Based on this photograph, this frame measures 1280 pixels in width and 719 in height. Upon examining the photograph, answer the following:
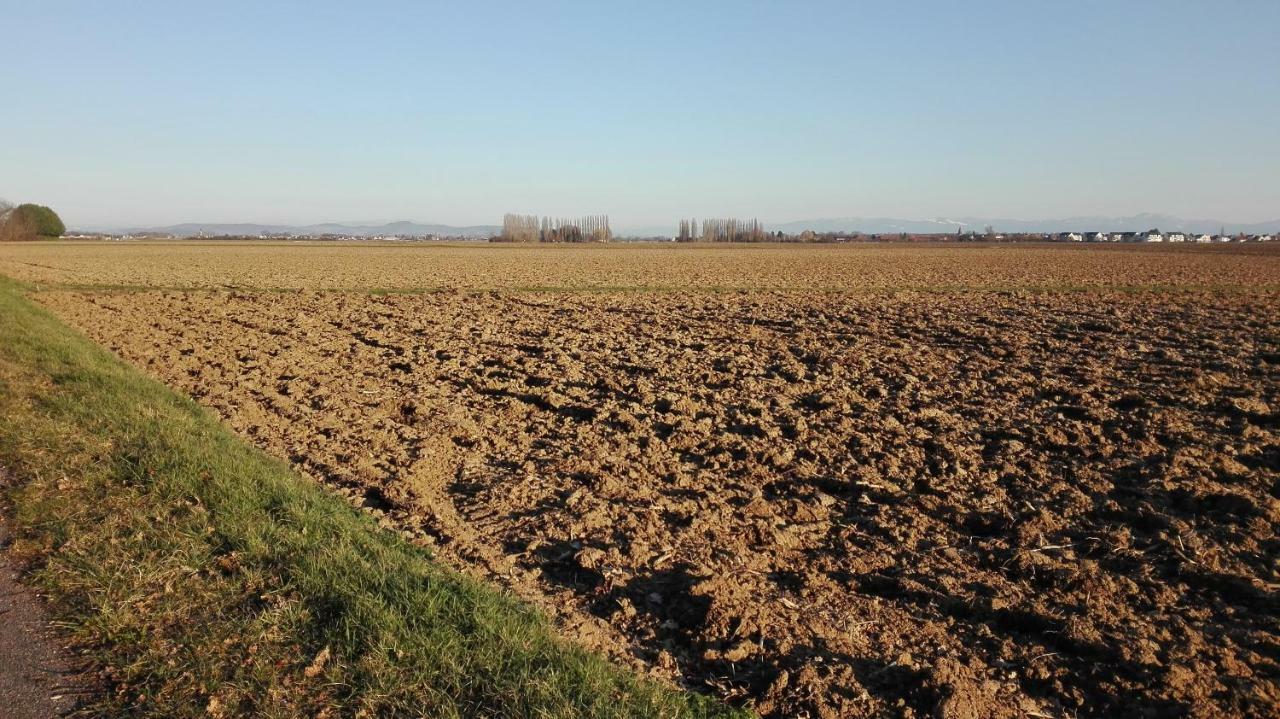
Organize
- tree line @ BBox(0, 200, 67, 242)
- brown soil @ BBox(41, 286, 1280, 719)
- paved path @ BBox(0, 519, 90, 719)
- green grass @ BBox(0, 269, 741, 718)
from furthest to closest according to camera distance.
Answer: tree line @ BBox(0, 200, 67, 242) < brown soil @ BBox(41, 286, 1280, 719) < green grass @ BBox(0, 269, 741, 718) < paved path @ BBox(0, 519, 90, 719)

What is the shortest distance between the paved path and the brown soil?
2.34m

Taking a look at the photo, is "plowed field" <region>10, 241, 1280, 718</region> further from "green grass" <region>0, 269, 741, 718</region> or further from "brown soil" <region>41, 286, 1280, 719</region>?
"green grass" <region>0, 269, 741, 718</region>

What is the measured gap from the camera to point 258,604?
4.57 meters

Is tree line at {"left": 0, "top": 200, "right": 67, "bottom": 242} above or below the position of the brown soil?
above

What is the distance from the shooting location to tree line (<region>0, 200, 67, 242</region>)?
9700 centimetres

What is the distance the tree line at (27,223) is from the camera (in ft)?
318

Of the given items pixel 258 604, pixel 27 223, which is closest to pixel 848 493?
pixel 258 604

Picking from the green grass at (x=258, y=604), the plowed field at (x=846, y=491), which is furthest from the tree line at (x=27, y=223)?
the green grass at (x=258, y=604)

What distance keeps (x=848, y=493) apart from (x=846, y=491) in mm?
48

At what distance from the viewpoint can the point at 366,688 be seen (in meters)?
3.76

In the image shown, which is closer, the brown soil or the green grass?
the green grass

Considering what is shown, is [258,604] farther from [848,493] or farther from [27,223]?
[27,223]

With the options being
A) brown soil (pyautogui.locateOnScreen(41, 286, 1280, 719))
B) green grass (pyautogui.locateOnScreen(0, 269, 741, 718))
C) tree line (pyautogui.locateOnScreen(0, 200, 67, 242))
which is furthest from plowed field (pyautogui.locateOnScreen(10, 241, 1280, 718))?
tree line (pyautogui.locateOnScreen(0, 200, 67, 242))

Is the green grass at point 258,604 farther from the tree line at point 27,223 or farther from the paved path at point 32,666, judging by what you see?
the tree line at point 27,223
